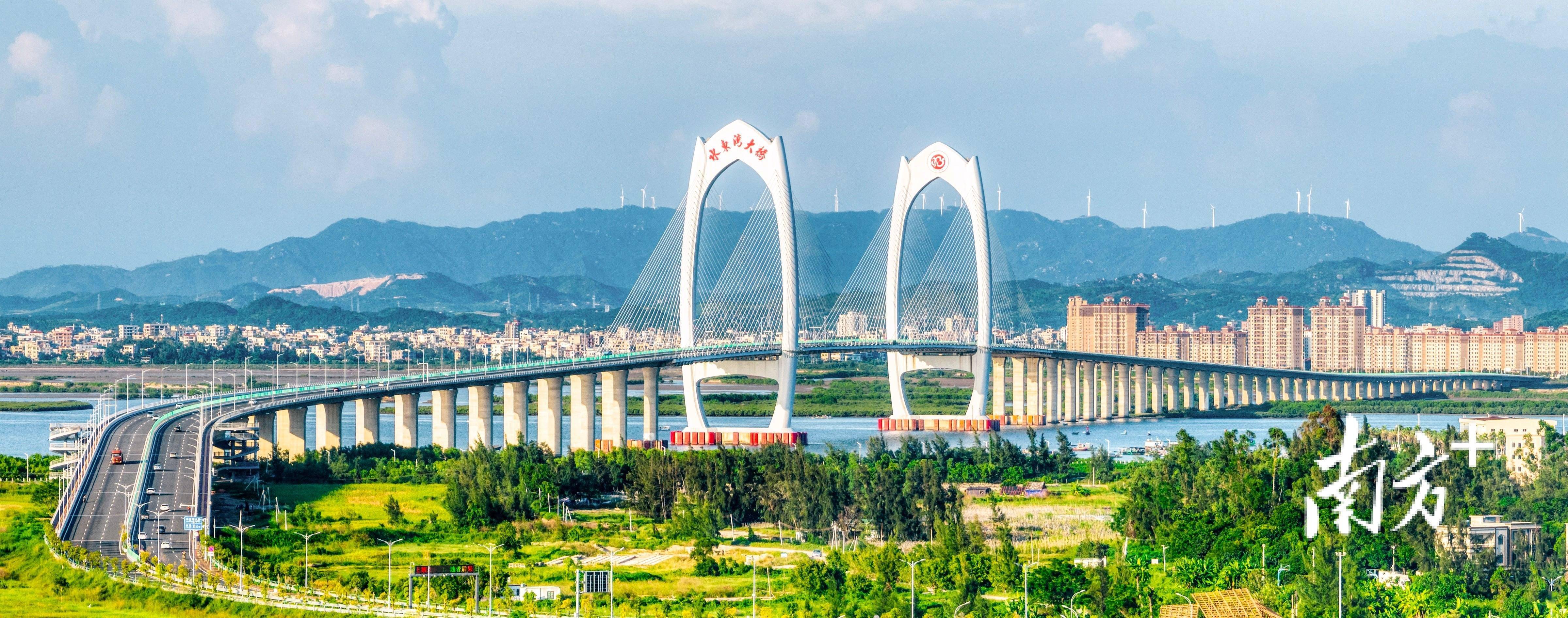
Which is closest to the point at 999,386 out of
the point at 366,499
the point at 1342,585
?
the point at 366,499

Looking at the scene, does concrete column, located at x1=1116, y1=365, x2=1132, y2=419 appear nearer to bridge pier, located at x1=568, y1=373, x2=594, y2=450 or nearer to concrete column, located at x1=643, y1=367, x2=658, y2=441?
concrete column, located at x1=643, y1=367, x2=658, y2=441

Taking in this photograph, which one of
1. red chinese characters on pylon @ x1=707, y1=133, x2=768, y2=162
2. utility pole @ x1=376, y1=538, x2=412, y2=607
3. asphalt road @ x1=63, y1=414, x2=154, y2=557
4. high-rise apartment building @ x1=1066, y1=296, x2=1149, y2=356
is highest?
red chinese characters on pylon @ x1=707, y1=133, x2=768, y2=162

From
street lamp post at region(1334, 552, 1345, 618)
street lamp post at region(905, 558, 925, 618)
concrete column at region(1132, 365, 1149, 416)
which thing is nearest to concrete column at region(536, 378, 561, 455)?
street lamp post at region(905, 558, 925, 618)

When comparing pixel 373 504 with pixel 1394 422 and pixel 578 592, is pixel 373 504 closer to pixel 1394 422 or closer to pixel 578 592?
pixel 578 592

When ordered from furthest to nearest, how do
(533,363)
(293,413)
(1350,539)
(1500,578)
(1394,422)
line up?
1. (1394,422)
2. (533,363)
3. (293,413)
4. (1350,539)
5. (1500,578)

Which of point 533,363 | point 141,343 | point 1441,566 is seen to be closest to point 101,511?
point 1441,566

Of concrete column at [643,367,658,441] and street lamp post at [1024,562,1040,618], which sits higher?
concrete column at [643,367,658,441]
